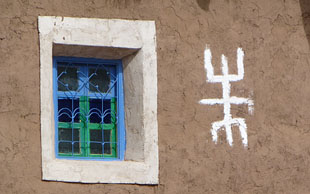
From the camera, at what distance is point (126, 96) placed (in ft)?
29.0

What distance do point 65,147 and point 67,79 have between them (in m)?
0.53

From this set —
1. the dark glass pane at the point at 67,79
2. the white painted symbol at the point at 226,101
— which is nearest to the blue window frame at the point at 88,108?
the dark glass pane at the point at 67,79

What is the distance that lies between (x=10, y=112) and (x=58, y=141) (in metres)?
0.53

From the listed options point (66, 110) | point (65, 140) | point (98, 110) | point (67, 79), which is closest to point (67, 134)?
point (65, 140)

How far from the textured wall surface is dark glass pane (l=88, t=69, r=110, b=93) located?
17.1 inches

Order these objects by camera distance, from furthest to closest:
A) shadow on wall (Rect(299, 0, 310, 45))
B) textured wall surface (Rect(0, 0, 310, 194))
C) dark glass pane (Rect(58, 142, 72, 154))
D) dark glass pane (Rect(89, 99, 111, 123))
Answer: shadow on wall (Rect(299, 0, 310, 45)), dark glass pane (Rect(89, 99, 111, 123)), dark glass pane (Rect(58, 142, 72, 154)), textured wall surface (Rect(0, 0, 310, 194))

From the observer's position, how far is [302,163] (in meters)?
8.98

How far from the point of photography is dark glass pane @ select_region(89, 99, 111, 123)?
8.76 meters

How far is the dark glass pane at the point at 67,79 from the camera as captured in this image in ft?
28.6

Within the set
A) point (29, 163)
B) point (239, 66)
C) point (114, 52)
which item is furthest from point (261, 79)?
point (29, 163)

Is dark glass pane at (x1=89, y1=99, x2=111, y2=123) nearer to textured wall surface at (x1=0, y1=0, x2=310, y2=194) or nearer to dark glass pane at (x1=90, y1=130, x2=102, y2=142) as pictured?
dark glass pane at (x1=90, y1=130, x2=102, y2=142)

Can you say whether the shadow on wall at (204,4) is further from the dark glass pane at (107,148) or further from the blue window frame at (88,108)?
the dark glass pane at (107,148)

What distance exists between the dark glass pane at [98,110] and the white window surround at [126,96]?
0.16 m

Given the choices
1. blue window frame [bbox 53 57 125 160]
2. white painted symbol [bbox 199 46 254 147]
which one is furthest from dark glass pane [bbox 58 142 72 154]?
white painted symbol [bbox 199 46 254 147]
